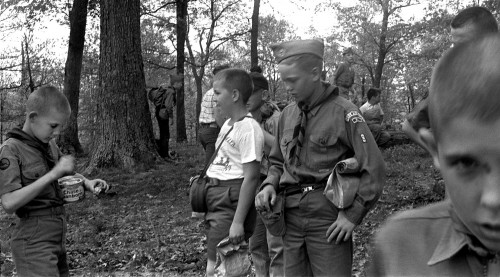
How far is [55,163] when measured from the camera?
4207 millimetres

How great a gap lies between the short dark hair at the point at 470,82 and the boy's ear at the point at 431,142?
112 millimetres

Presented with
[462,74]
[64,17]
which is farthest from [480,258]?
[64,17]

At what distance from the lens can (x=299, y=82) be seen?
140 inches

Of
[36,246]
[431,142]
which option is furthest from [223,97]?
[431,142]

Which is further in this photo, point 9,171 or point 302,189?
point 9,171

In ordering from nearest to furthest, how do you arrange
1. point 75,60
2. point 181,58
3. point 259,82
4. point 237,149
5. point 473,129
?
point 473,129 < point 237,149 < point 259,82 < point 75,60 < point 181,58

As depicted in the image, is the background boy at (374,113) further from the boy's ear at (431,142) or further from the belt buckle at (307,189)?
the boy's ear at (431,142)

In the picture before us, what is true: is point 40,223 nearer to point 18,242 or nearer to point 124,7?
point 18,242

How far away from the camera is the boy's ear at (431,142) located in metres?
1.17

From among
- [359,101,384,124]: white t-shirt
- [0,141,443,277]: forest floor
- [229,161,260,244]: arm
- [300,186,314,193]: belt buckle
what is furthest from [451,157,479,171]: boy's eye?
[359,101,384,124]: white t-shirt

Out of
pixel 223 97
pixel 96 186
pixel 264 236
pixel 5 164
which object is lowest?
pixel 264 236

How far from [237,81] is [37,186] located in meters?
1.72

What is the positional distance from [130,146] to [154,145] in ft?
2.12

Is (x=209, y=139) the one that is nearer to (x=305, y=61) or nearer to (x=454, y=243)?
(x=305, y=61)
